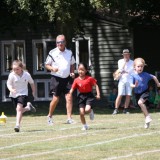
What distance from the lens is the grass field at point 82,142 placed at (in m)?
11.9

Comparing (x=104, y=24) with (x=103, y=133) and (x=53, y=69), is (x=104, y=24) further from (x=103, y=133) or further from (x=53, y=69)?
(x=103, y=133)

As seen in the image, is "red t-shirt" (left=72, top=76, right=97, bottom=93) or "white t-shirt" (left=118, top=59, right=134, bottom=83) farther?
"white t-shirt" (left=118, top=59, right=134, bottom=83)

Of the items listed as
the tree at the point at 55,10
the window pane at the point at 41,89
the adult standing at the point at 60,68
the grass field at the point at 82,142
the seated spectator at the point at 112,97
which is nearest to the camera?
the grass field at the point at 82,142

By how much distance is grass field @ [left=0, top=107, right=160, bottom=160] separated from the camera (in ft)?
39.0

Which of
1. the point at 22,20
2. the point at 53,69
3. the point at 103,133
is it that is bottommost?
the point at 103,133

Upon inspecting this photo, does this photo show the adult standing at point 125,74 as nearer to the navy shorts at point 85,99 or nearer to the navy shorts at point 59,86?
the navy shorts at point 59,86

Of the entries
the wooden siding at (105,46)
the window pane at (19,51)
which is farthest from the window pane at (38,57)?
the wooden siding at (105,46)

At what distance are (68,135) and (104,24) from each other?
1988 cm

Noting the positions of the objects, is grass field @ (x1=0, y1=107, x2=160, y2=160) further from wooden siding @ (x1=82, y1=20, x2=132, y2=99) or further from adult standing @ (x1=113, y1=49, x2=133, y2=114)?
wooden siding @ (x1=82, y1=20, x2=132, y2=99)

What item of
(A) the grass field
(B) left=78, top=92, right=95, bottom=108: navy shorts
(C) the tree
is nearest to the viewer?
(A) the grass field

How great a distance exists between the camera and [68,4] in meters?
27.0

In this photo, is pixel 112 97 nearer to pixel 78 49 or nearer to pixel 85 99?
pixel 78 49

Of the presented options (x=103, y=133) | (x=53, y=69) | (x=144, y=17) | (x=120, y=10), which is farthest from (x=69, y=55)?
(x=144, y=17)

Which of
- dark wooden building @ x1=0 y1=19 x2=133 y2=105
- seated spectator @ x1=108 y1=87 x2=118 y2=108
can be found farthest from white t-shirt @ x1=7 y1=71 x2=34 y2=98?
dark wooden building @ x1=0 y1=19 x2=133 y2=105
